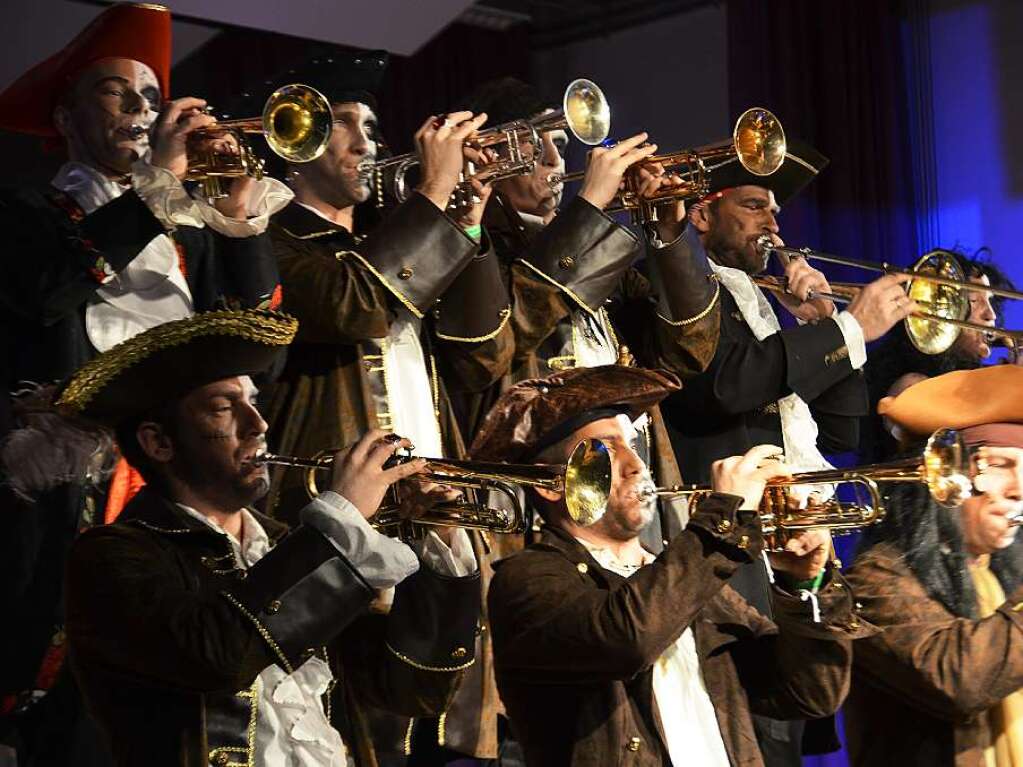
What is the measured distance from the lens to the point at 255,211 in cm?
415

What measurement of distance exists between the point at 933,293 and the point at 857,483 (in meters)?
1.93

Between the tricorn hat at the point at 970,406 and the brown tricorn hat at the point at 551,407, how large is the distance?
813mm

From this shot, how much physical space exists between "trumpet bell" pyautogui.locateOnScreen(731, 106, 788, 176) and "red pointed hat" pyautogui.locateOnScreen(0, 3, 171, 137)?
1680 mm

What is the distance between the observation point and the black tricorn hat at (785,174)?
570 centimetres

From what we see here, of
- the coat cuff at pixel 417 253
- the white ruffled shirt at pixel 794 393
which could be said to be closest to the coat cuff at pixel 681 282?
the white ruffled shirt at pixel 794 393

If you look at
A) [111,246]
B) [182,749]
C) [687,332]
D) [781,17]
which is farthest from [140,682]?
[781,17]

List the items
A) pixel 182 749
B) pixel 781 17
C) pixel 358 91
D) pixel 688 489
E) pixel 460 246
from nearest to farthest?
pixel 182 749 < pixel 688 489 < pixel 460 246 < pixel 358 91 < pixel 781 17

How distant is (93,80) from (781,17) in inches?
160

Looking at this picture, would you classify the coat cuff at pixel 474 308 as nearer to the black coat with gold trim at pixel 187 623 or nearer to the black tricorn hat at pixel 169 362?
the black tricorn hat at pixel 169 362

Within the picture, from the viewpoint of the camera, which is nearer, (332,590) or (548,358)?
(332,590)

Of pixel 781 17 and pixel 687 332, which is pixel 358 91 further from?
pixel 781 17

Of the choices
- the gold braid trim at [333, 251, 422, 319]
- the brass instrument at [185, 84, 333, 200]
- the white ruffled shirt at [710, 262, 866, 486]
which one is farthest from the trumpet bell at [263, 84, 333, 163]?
the white ruffled shirt at [710, 262, 866, 486]

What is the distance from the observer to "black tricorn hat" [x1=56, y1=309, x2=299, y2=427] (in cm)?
335

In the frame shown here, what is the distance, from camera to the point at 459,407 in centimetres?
492
